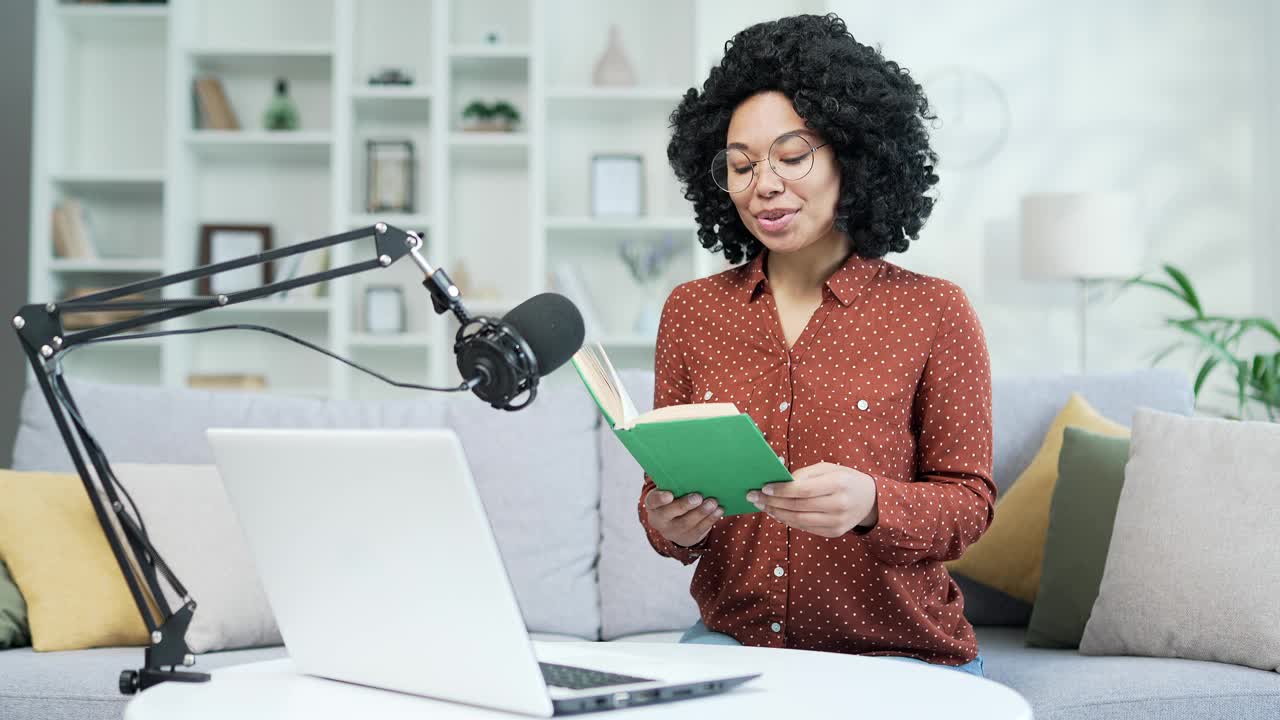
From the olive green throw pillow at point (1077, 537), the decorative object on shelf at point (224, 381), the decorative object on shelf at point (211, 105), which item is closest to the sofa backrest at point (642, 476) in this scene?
the olive green throw pillow at point (1077, 537)

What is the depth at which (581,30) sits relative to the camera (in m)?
4.45

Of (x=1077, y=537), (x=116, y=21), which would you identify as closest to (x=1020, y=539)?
(x=1077, y=537)

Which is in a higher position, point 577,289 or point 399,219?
point 399,219

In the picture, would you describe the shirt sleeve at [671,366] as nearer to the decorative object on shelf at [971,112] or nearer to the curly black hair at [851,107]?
the curly black hair at [851,107]

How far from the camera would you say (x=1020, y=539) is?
6.82 ft

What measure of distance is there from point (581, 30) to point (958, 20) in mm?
1402

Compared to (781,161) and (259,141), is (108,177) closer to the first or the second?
(259,141)

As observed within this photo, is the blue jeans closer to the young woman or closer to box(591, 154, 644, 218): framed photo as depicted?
the young woman

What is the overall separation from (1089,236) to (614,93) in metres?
1.69

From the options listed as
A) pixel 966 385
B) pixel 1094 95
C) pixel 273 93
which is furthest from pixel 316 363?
pixel 966 385

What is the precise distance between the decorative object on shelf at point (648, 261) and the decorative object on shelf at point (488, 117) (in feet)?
2.05

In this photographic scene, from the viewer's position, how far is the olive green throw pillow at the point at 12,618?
1860 mm

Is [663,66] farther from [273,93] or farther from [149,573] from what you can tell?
[149,573]

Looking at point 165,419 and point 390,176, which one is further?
point 390,176
